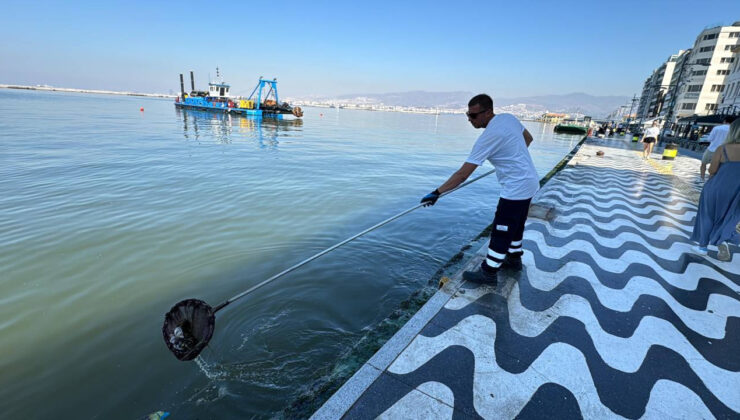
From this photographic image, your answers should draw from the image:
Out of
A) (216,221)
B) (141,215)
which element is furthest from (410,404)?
(141,215)

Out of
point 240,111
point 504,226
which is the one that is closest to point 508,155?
point 504,226

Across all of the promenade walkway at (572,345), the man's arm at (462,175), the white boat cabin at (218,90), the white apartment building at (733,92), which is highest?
the white apartment building at (733,92)

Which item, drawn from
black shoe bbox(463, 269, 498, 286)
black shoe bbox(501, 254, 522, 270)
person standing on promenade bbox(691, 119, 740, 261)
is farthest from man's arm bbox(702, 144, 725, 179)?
black shoe bbox(463, 269, 498, 286)

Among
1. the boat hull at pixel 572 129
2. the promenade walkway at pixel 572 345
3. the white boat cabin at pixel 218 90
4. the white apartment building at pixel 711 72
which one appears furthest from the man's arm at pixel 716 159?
the white apartment building at pixel 711 72

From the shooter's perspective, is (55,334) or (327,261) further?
(327,261)

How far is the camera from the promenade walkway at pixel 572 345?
1.98 metres

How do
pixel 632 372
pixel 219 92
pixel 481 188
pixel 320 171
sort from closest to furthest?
1. pixel 632 372
2. pixel 481 188
3. pixel 320 171
4. pixel 219 92

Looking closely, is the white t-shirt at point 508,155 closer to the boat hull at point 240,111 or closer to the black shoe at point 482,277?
the black shoe at point 482,277

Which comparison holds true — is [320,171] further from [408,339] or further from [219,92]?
[219,92]

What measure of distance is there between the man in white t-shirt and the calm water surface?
147 cm

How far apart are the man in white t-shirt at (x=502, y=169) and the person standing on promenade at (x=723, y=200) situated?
272 centimetres

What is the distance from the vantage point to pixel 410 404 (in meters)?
1.94

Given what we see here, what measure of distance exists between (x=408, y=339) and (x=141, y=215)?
6.31 meters

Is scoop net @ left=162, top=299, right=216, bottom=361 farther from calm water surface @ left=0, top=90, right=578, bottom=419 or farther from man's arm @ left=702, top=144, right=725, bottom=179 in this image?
man's arm @ left=702, top=144, right=725, bottom=179
